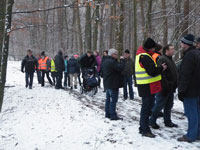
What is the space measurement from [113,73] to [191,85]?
8.17ft

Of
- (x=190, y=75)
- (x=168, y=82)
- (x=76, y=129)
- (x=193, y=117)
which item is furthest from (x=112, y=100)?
(x=190, y=75)

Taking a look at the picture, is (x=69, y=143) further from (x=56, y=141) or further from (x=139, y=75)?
(x=139, y=75)

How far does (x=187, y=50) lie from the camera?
15.8 feet

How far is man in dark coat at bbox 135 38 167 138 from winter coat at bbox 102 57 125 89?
4.37 feet

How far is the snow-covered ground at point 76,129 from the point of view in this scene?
4898 millimetres

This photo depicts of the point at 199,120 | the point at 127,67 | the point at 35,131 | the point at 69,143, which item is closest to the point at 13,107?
the point at 35,131

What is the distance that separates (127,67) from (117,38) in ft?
7.46

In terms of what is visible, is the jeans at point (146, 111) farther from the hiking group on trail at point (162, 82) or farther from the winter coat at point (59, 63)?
the winter coat at point (59, 63)

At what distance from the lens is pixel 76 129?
5.95 meters

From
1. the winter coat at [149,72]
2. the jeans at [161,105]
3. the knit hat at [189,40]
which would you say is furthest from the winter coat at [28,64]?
the knit hat at [189,40]

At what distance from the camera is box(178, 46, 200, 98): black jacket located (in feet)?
15.2

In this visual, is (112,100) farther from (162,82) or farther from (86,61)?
(86,61)

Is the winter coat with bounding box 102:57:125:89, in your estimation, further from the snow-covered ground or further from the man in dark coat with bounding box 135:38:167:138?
the man in dark coat with bounding box 135:38:167:138

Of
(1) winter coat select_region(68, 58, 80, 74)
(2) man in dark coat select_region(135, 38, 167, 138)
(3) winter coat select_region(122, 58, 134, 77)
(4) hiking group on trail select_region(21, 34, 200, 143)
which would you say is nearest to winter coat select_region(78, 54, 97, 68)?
(3) winter coat select_region(122, 58, 134, 77)
